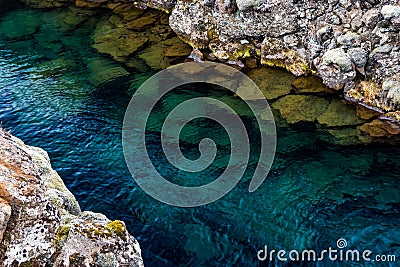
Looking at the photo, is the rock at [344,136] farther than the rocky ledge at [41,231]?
Yes

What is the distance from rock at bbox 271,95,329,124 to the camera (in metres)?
25.6

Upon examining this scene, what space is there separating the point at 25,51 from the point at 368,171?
29.9m

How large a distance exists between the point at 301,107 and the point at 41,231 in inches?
816

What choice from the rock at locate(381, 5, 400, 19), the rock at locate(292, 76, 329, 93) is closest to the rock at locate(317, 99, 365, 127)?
the rock at locate(292, 76, 329, 93)

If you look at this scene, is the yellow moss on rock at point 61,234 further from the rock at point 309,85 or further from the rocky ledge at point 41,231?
the rock at point 309,85

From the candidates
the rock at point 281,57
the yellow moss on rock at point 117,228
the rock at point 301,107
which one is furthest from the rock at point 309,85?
the yellow moss on rock at point 117,228

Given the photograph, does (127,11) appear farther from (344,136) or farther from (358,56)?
(344,136)

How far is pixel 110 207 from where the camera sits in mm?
19250

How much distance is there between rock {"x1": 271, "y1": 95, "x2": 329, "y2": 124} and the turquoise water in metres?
1.10

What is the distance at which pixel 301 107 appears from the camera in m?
26.3

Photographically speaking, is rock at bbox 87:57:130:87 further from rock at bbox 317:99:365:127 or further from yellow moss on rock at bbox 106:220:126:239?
yellow moss on rock at bbox 106:220:126:239

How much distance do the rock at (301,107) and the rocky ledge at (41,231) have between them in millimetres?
17473

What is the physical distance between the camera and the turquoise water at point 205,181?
17.6 meters

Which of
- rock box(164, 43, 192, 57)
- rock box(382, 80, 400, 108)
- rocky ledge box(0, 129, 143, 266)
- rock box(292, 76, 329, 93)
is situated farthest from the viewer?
rock box(164, 43, 192, 57)
